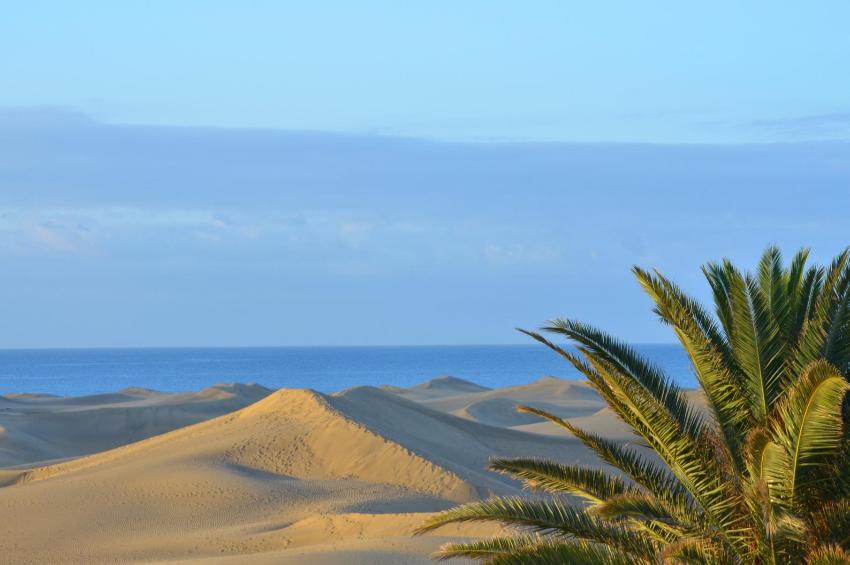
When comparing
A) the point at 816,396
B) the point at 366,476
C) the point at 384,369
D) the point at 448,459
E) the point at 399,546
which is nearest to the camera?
the point at 816,396

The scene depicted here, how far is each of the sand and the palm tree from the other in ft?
22.4

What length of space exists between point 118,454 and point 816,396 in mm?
23100

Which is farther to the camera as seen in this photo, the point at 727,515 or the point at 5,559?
the point at 5,559

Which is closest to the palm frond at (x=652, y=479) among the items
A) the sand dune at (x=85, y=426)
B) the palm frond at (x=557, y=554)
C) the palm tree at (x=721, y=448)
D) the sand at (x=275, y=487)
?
the palm tree at (x=721, y=448)

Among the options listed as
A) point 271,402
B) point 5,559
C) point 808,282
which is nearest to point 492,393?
point 271,402

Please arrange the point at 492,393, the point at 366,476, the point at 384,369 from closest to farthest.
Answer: the point at 366,476 < the point at 492,393 < the point at 384,369

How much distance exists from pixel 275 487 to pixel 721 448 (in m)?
15.2

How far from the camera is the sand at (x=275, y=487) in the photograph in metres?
19.0

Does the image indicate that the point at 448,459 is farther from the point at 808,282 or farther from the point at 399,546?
the point at 808,282

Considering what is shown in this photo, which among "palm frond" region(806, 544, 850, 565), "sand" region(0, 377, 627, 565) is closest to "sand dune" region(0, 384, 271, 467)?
"sand" region(0, 377, 627, 565)

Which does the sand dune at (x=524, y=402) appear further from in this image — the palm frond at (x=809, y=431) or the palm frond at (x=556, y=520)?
the palm frond at (x=809, y=431)

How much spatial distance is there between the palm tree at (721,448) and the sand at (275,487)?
6.82 meters

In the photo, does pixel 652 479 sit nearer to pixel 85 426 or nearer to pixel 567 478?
pixel 567 478

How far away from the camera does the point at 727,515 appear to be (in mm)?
8609
